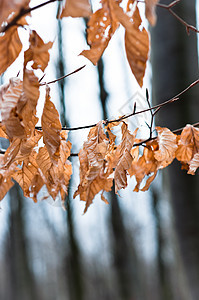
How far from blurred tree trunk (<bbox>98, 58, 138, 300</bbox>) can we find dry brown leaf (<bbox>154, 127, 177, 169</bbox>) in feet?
10.7

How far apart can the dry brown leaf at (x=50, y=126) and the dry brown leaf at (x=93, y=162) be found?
0.11 m

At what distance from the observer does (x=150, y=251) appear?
42.9ft

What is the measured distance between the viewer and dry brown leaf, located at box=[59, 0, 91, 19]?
1.28 feet

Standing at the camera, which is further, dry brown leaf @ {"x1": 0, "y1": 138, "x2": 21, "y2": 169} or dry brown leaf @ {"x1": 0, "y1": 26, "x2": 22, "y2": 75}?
dry brown leaf @ {"x1": 0, "y1": 138, "x2": 21, "y2": 169}

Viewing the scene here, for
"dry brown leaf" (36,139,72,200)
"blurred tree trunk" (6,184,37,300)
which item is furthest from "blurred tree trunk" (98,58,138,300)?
"dry brown leaf" (36,139,72,200)

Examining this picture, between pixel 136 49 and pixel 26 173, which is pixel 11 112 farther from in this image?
pixel 26 173

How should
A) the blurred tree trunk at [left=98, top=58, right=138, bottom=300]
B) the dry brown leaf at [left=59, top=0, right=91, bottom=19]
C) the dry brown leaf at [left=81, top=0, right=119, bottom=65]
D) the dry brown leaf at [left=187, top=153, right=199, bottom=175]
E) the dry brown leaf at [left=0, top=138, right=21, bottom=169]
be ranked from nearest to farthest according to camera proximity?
the dry brown leaf at [left=59, top=0, right=91, bottom=19] < the dry brown leaf at [left=81, top=0, right=119, bottom=65] < the dry brown leaf at [left=0, top=138, right=21, bottom=169] < the dry brown leaf at [left=187, top=153, right=199, bottom=175] < the blurred tree trunk at [left=98, top=58, right=138, bottom=300]

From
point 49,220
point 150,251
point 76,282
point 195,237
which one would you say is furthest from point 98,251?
point 195,237

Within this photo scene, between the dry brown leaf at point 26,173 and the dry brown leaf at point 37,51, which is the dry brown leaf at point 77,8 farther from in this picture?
the dry brown leaf at point 26,173

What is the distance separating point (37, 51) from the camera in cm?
47

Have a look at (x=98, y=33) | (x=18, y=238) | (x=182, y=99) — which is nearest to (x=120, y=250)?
(x=18, y=238)

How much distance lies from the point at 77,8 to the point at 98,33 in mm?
148

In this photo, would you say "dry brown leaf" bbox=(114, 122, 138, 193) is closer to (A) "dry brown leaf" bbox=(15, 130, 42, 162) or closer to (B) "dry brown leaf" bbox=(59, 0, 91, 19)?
(A) "dry brown leaf" bbox=(15, 130, 42, 162)

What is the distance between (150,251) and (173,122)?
12049mm
